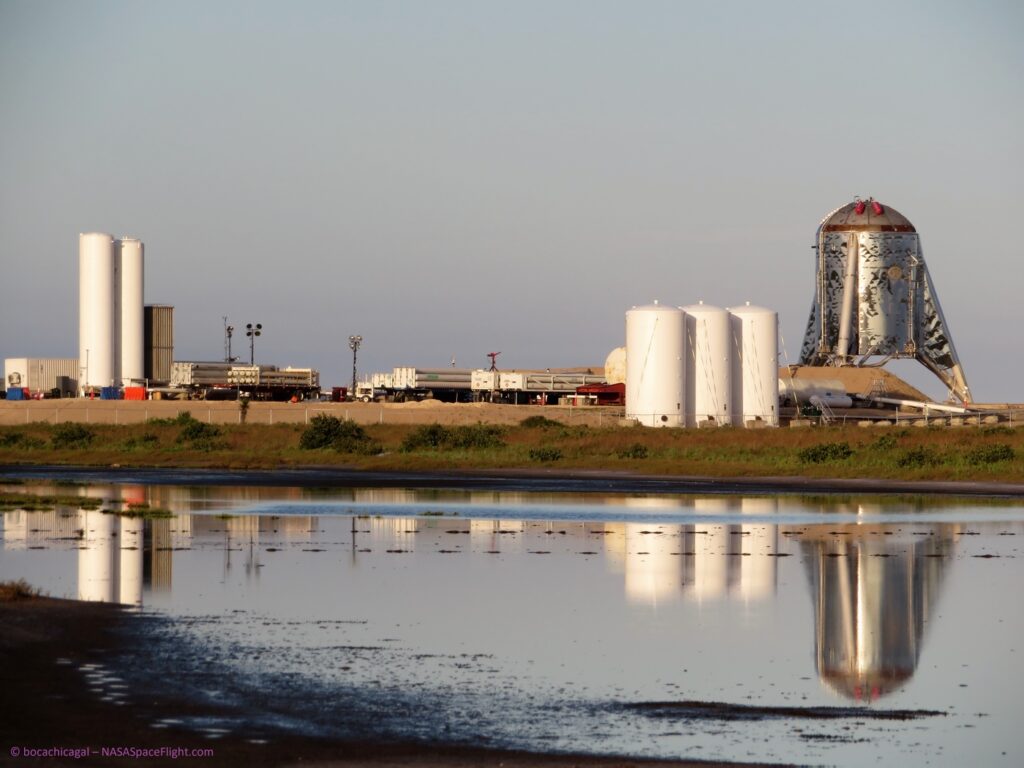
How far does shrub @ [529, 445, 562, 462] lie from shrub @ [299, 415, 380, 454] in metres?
9.58

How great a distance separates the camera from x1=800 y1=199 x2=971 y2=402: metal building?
131250 mm

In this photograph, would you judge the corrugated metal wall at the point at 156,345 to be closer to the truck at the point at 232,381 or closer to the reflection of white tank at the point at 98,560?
the truck at the point at 232,381

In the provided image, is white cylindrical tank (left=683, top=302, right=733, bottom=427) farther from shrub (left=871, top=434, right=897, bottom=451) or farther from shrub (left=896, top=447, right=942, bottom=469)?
shrub (left=896, top=447, right=942, bottom=469)

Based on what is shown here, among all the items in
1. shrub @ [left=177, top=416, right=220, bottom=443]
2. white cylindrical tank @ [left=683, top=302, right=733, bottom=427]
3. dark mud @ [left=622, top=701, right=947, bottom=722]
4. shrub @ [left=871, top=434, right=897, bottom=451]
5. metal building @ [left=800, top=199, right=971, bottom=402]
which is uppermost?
metal building @ [left=800, top=199, right=971, bottom=402]

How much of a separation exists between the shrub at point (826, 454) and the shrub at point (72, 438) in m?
41.6

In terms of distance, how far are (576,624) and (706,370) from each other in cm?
7927

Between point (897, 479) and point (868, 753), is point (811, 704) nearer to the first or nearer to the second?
point (868, 753)

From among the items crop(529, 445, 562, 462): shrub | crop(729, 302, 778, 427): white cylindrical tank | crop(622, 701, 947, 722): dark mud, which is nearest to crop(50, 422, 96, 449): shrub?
crop(529, 445, 562, 462): shrub

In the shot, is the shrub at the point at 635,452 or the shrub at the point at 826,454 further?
the shrub at the point at 635,452

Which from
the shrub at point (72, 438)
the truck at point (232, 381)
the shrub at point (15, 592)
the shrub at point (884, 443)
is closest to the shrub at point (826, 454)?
the shrub at point (884, 443)

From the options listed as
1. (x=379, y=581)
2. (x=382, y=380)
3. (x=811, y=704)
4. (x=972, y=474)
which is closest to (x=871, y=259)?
(x=382, y=380)

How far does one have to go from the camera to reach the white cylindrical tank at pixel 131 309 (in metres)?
143

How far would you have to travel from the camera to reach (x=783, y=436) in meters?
87.9

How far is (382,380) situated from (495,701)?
12651 cm
